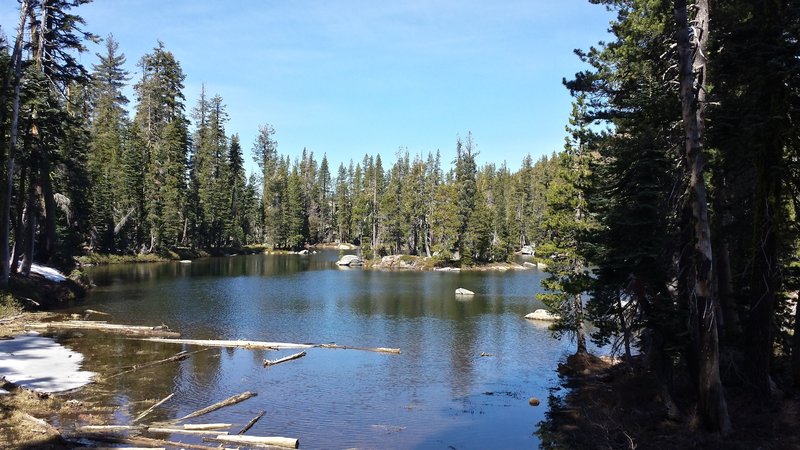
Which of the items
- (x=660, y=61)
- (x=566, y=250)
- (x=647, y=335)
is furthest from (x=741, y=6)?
(x=566, y=250)

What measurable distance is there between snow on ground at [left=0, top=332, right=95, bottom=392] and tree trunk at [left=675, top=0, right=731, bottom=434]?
19.5 m

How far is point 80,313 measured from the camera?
33.1m

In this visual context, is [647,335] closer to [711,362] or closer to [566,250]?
[711,362]

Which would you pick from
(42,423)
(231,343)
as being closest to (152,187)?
(231,343)

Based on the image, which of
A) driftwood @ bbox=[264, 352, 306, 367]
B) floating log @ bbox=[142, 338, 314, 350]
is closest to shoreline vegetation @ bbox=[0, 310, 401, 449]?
driftwood @ bbox=[264, 352, 306, 367]

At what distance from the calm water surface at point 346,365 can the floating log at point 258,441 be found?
29.3 inches

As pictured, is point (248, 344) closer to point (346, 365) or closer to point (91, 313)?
point (346, 365)

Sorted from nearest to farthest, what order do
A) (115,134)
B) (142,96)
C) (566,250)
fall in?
(566,250) < (115,134) < (142,96)

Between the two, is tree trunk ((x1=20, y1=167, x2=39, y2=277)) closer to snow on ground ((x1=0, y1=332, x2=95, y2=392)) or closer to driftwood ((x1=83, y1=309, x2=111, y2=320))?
driftwood ((x1=83, y1=309, x2=111, y2=320))

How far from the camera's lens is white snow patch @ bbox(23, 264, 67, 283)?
3956 centimetres

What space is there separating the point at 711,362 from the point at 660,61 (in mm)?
8250

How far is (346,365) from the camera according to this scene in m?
25.4

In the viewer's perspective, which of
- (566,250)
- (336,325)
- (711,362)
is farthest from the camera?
(336,325)

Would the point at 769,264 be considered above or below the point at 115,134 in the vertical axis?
below
